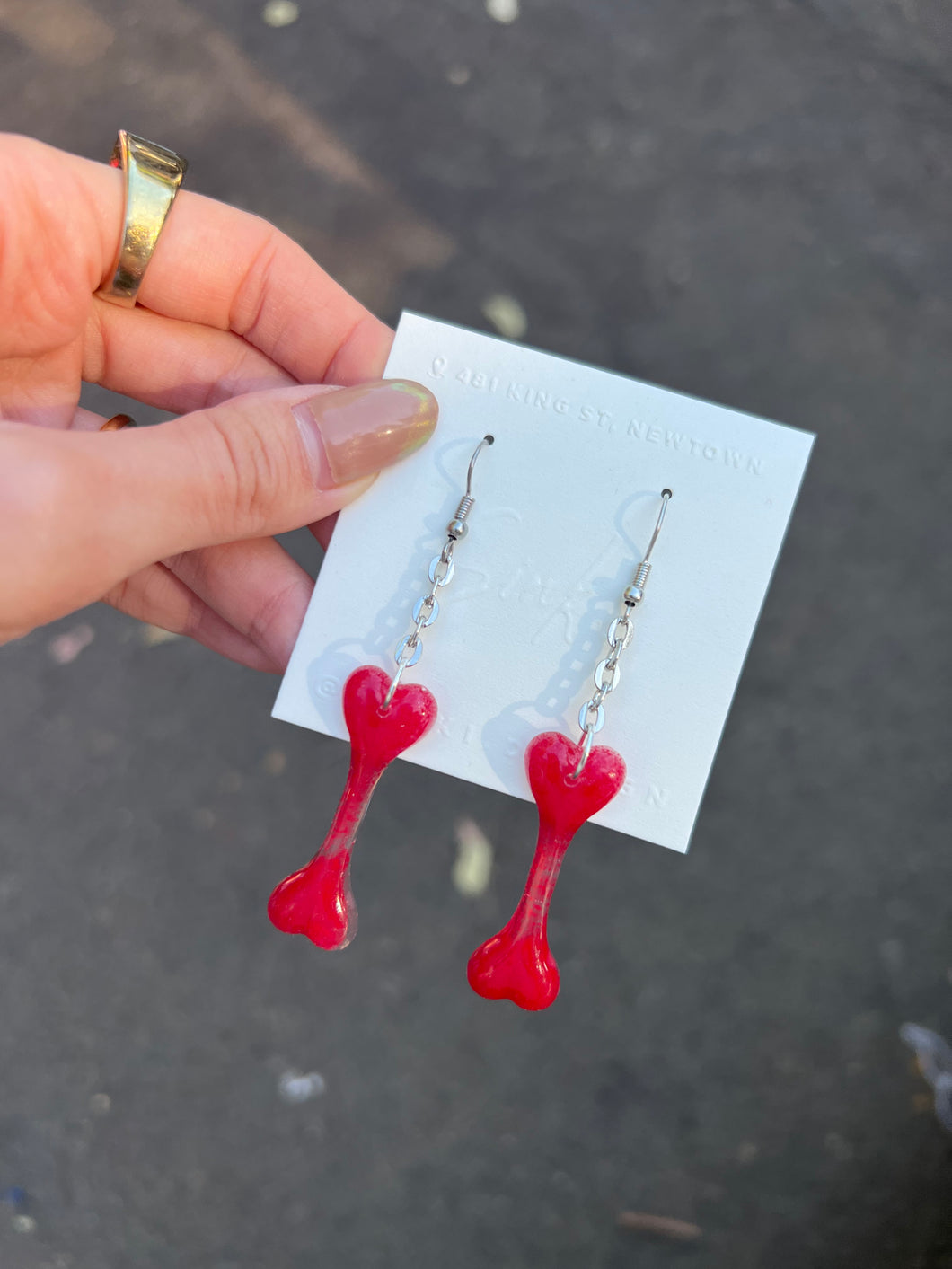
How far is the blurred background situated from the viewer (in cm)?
122

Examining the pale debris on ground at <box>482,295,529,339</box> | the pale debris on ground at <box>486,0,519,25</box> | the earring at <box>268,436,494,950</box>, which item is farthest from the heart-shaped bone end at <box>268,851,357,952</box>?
the pale debris on ground at <box>486,0,519,25</box>

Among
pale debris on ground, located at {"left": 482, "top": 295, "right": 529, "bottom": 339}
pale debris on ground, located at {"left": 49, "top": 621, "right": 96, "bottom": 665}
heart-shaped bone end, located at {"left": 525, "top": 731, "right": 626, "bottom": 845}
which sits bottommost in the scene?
pale debris on ground, located at {"left": 49, "top": 621, "right": 96, "bottom": 665}

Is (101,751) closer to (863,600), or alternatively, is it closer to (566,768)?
(566,768)

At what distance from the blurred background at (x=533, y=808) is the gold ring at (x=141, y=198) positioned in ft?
1.37

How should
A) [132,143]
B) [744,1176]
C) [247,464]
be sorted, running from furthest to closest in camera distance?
1. [744,1176]
2. [132,143]
3. [247,464]

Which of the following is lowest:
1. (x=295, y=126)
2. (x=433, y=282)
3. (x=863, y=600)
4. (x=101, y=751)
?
(x=101, y=751)

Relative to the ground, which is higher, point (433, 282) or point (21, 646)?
point (433, 282)

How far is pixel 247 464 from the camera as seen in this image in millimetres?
776

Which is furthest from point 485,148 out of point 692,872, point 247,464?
point 692,872

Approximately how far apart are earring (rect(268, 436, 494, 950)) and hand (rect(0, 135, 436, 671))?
0.42 ft

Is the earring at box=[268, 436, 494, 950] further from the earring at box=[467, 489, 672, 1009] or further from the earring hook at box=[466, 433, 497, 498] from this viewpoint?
the earring at box=[467, 489, 672, 1009]

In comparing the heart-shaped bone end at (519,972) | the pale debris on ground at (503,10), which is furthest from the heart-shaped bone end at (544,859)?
the pale debris on ground at (503,10)

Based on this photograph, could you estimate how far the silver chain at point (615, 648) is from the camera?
2.71ft

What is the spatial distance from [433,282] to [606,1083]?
1116mm
